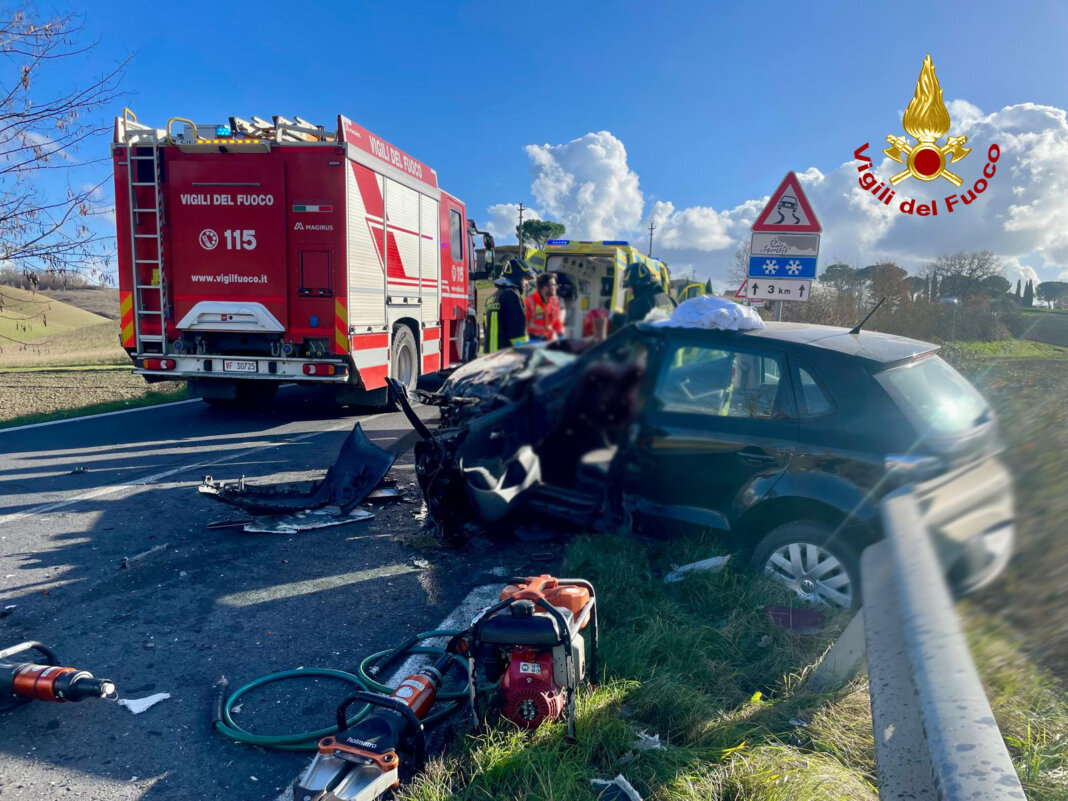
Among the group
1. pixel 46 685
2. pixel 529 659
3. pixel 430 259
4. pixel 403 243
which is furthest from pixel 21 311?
pixel 529 659

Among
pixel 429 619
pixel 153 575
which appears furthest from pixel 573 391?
pixel 153 575

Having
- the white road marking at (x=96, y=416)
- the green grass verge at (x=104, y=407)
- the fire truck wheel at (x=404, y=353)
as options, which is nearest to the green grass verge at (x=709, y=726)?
the fire truck wheel at (x=404, y=353)

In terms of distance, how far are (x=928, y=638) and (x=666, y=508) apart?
2270 millimetres

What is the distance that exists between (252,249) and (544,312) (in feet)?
23.9

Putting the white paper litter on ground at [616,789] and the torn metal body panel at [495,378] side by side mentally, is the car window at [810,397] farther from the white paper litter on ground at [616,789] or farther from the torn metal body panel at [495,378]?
the white paper litter on ground at [616,789]

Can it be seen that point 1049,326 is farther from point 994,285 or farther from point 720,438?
point 994,285

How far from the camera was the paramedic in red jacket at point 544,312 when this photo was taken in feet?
5.73

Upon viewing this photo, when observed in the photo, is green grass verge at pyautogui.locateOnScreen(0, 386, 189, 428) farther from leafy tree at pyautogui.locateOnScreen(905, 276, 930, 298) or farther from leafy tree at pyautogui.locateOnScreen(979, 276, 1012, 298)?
leafy tree at pyautogui.locateOnScreen(979, 276, 1012, 298)

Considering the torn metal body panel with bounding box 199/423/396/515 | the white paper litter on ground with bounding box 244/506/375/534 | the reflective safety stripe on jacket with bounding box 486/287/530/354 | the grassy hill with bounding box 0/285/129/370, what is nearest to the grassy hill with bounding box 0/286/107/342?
the grassy hill with bounding box 0/285/129/370

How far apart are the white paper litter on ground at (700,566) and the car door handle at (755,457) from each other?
642 millimetres

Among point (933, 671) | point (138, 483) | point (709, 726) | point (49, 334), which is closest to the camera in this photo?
point (933, 671)

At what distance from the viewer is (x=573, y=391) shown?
184 cm

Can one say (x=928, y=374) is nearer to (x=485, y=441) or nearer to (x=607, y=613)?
(x=607, y=613)

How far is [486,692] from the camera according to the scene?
2.77 meters
